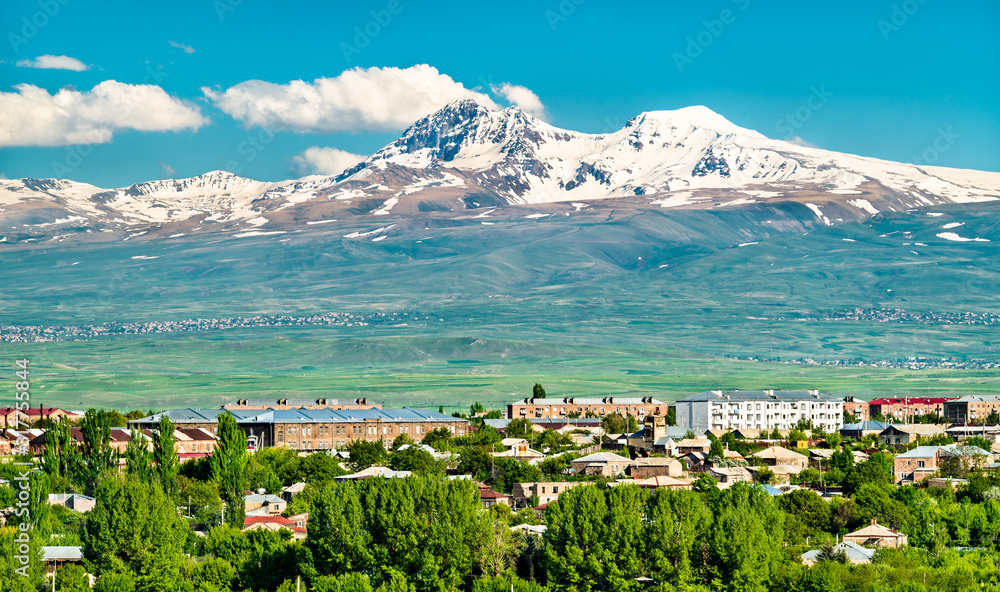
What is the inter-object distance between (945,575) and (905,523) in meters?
10.5

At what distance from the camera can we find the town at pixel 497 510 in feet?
152

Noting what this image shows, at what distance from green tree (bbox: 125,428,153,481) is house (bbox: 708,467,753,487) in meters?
25.3

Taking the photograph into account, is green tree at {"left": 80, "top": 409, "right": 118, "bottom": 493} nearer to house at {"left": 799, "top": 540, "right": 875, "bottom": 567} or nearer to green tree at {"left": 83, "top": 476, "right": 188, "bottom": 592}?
green tree at {"left": 83, "top": 476, "right": 188, "bottom": 592}

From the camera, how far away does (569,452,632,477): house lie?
7450 cm

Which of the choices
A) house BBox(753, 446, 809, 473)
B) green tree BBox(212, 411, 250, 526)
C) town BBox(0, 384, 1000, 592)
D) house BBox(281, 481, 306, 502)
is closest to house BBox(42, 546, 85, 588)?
town BBox(0, 384, 1000, 592)

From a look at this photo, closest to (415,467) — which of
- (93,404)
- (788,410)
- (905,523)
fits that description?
(905,523)

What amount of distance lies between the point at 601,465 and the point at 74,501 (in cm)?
2570

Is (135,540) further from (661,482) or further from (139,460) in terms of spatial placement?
(661,482)

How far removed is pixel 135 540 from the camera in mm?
48062

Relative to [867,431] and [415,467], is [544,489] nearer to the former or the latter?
[415,467]

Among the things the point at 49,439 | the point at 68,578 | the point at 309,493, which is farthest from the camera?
the point at 49,439

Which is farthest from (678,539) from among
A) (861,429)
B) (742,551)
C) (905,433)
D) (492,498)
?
(861,429)

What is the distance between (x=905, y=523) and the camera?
5769 centimetres

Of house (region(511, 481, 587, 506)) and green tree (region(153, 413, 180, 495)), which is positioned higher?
green tree (region(153, 413, 180, 495))
